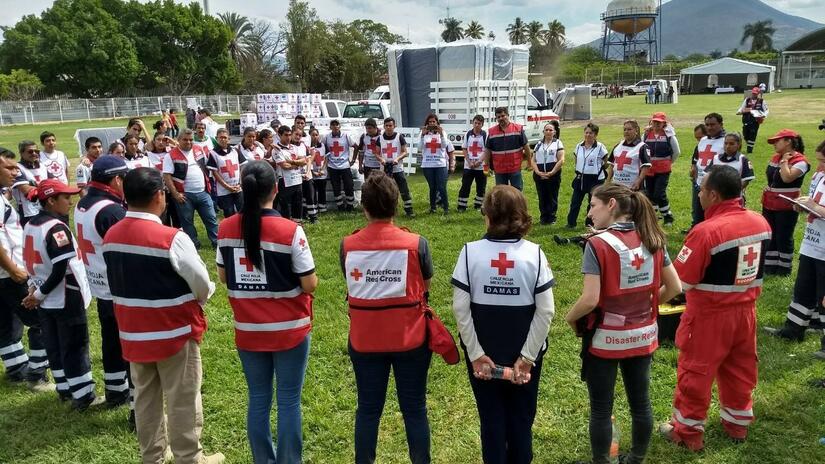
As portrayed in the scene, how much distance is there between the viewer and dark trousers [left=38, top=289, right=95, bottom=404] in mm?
4176

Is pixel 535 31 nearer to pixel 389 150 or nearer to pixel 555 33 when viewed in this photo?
pixel 555 33

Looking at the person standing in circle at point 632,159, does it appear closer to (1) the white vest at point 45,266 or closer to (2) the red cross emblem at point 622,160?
(2) the red cross emblem at point 622,160

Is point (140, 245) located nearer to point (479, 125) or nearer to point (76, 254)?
point (76, 254)

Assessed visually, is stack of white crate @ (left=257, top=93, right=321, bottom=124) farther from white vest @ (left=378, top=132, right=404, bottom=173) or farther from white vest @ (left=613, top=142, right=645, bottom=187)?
white vest @ (left=613, top=142, right=645, bottom=187)

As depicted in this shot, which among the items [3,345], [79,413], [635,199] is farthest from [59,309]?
[635,199]

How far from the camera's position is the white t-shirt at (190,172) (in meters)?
8.23

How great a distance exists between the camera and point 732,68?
52.9 metres

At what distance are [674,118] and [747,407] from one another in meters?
28.7

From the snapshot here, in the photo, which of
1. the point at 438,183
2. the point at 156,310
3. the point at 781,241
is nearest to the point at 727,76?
the point at 438,183

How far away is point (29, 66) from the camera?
4578cm

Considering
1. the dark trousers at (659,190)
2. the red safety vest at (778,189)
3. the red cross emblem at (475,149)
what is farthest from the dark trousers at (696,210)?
the red cross emblem at (475,149)

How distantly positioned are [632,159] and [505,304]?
257 inches

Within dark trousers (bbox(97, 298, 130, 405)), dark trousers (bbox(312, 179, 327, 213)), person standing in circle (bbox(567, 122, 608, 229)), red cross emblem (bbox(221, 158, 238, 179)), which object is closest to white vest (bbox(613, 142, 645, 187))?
person standing in circle (bbox(567, 122, 608, 229))

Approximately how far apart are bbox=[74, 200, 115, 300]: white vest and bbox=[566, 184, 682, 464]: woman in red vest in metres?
3.22
